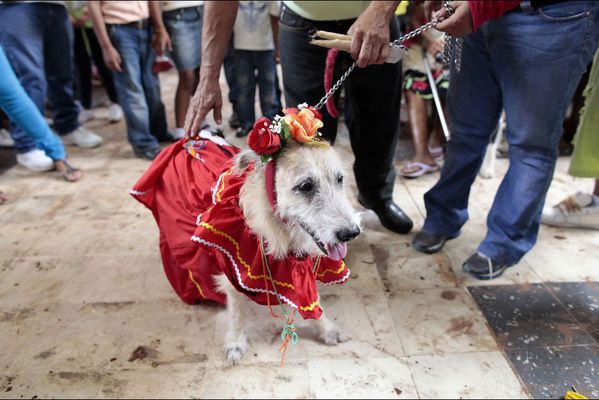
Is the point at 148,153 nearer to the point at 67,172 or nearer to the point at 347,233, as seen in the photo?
the point at 67,172

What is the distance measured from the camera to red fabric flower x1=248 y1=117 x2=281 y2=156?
4.16ft

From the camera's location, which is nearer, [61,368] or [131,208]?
[61,368]

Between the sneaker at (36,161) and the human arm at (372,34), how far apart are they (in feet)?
9.53

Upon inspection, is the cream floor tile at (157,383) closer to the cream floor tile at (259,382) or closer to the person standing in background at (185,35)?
the cream floor tile at (259,382)

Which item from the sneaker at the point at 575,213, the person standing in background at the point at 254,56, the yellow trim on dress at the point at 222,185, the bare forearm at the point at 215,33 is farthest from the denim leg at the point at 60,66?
the sneaker at the point at 575,213

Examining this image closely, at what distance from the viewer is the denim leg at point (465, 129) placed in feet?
6.21

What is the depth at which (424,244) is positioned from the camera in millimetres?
2273

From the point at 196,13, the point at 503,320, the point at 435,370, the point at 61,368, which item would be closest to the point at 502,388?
the point at 435,370

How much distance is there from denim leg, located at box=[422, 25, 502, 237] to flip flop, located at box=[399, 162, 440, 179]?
88 centimetres

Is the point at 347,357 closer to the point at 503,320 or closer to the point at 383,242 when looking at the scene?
the point at 503,320

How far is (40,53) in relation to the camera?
3262mm

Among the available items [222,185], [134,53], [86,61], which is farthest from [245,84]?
[222,185]

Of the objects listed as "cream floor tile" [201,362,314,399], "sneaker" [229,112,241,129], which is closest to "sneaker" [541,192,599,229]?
"cream floor tile" [201,362,314,399]

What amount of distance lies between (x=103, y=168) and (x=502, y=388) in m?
3.20
